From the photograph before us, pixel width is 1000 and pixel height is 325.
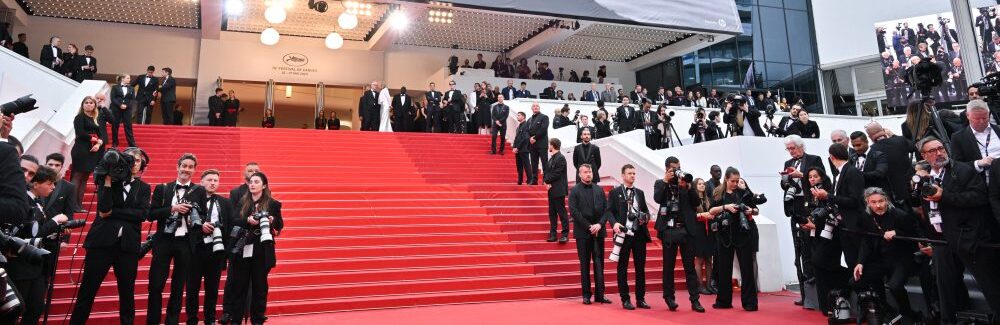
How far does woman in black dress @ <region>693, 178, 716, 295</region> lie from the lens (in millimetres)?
6574

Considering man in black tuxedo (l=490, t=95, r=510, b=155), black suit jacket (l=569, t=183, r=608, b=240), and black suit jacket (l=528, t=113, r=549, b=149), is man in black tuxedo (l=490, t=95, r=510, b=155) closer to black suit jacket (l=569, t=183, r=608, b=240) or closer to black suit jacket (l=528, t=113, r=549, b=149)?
black suit jacket (l=528, t=113, r=549, b=149)

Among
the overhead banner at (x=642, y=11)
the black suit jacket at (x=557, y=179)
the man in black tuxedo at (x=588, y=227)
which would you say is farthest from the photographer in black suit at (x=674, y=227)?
the overhead banner at (x=642, y=11)

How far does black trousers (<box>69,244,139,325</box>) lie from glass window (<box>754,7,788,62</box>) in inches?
1033

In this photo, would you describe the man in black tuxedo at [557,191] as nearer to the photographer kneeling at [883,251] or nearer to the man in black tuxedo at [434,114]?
the photographer kneeling at [883,251]

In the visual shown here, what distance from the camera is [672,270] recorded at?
5.70 metres

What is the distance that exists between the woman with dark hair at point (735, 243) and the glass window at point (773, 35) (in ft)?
73.3

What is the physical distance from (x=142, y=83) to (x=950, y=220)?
13253mm

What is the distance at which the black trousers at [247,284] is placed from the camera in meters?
4.71

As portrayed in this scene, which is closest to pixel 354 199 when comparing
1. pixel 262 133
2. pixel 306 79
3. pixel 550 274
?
pixel 550 274

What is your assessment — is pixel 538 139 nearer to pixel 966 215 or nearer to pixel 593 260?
pixel 593 260

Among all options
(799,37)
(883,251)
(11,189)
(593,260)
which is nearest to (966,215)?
(883,251)

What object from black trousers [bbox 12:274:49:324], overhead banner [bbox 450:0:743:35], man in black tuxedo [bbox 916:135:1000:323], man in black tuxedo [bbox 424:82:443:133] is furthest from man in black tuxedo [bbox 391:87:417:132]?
man in black tuxedo [bbox 916:135:1000:323]

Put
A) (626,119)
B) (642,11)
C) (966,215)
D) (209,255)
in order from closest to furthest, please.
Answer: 1. (966,215)
2. (209,255)
3. (642,11)
4. (626,119)

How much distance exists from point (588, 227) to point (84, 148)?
20.2ft
